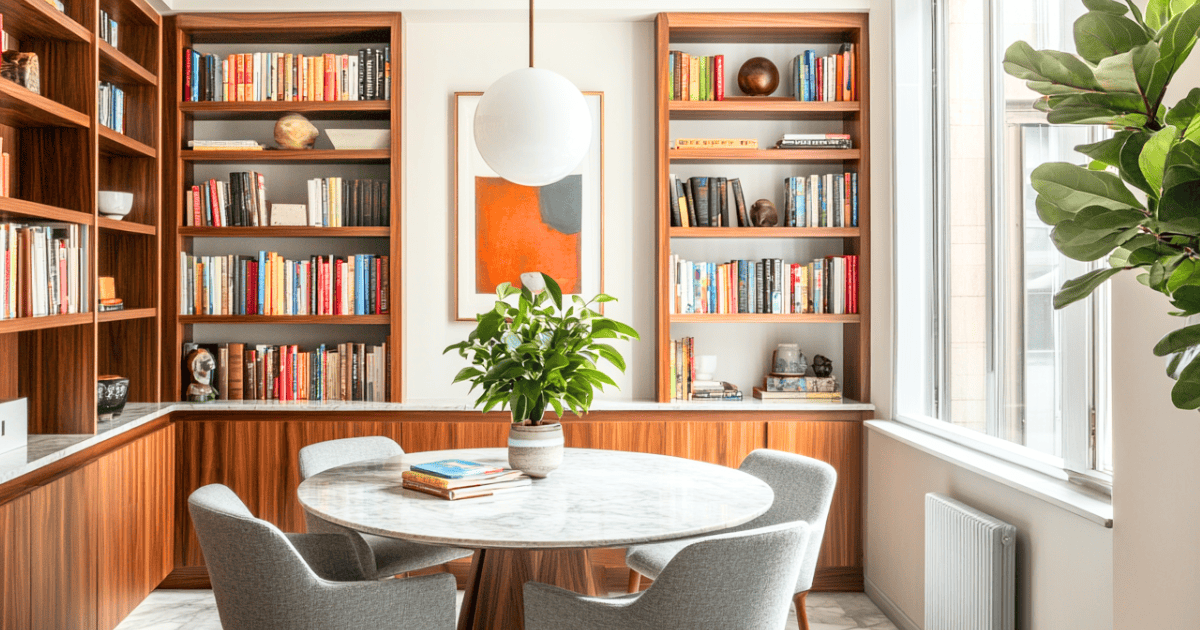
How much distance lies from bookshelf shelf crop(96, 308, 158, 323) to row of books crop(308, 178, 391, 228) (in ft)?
2.45

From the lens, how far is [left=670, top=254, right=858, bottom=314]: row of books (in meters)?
3.67

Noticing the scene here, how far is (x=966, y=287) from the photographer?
2.94 meters

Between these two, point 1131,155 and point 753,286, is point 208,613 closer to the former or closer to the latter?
point 753,286

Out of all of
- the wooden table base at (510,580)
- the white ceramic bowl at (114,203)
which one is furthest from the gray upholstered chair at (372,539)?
the white ceramic bowl at (114,203)

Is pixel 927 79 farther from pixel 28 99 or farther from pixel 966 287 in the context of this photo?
pixel 28 99

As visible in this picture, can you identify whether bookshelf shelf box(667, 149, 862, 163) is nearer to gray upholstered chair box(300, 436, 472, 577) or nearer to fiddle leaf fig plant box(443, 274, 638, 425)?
fiddle leaf fig plant box(443, 274, 638, 425)

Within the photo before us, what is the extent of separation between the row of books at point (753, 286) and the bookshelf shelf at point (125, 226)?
221 centimetres

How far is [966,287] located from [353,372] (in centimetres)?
254

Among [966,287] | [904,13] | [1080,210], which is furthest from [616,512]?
[904,13]

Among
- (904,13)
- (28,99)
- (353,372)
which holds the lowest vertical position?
(353,372)

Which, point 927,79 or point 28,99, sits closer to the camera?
point 28,99

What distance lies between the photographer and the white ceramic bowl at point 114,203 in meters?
3.15

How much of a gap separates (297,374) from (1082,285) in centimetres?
337

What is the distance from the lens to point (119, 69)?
3.21 meters
